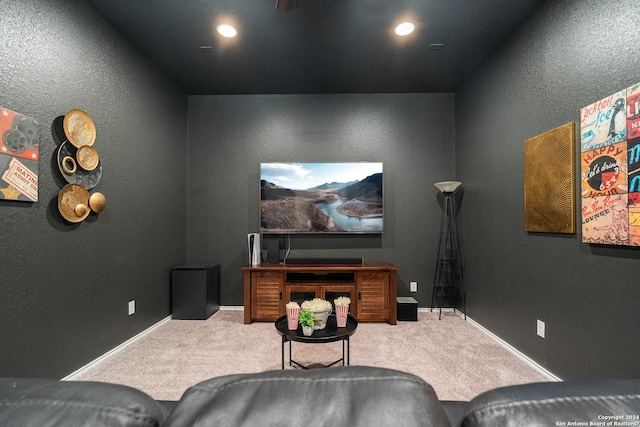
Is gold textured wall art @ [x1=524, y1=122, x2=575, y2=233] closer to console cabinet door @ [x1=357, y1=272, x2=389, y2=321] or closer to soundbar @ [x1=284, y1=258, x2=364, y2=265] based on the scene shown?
console cabinet door @ [x1=357, y1=272, x2=389, y2=321]

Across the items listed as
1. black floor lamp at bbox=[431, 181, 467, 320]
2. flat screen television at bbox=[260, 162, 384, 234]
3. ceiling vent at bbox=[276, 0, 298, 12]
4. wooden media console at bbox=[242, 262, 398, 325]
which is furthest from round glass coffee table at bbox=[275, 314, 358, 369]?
ceiling vent at bbox=[276, 0, 298, 12]

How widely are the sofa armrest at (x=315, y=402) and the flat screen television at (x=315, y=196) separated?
3.30 metres

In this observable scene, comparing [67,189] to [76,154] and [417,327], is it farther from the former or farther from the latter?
[417,327]

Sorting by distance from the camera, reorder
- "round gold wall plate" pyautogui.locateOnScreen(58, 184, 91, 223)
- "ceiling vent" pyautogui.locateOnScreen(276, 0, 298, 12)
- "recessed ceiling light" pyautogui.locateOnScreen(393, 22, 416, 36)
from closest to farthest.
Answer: "ceiling vent" pyautogui.locateOnScreen(276, 0, 298, 12), "round gold wall plate" pyautogui.locateOnScreen(58, 184, 91, 223), "recessed ceiling light" pyautogui.locateOnScreen(393, 22, 416, 36)

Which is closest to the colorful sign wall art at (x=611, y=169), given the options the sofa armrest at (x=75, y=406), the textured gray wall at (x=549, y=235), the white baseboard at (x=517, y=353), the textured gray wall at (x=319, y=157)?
the textured gray wall at (x=549, y=235)

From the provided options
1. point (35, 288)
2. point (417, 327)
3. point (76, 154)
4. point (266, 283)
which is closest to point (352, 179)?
point (266, 283)

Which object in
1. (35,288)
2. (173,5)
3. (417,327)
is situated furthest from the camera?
(417,327)

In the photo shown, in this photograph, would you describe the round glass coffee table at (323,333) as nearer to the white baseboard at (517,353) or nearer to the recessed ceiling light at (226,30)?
the white baseboard at (517,353)

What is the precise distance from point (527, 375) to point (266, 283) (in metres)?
2.54

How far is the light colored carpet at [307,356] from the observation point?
83.4 inches

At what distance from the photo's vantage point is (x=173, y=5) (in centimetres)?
230

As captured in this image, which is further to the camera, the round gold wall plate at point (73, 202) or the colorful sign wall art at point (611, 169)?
the round gold wall plate at point (73, 202)

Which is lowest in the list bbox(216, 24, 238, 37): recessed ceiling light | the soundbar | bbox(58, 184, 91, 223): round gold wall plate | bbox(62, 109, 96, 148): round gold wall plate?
the soundbar

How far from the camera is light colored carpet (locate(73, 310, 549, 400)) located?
212 centimetres
